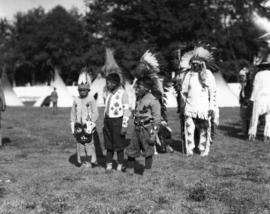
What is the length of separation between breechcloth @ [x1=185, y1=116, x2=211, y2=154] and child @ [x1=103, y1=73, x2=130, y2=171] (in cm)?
203

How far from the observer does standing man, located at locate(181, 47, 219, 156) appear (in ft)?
30.3

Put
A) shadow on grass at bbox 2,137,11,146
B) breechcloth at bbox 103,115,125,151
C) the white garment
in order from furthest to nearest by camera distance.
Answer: shadow on grass at bbox 2,137,11,146, the white garment, breechcloth at bbox 103,115,125,151

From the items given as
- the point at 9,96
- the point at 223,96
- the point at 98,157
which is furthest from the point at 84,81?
the point at 9,96

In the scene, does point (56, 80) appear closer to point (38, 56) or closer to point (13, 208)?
point (13, 208)

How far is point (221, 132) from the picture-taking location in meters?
14.6

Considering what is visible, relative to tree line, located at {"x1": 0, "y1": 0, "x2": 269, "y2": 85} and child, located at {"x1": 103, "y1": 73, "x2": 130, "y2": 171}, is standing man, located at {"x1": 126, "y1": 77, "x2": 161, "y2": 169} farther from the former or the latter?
tree line, located at {"x1": 0, "y1": 0, "x2": 269, "y2": 85}

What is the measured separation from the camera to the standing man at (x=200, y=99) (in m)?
9.23

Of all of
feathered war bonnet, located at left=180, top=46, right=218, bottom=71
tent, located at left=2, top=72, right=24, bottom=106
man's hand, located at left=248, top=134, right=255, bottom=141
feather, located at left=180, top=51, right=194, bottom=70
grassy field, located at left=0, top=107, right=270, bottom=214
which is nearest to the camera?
grassy field, located at left=0, top=107, right=270, bottom=214

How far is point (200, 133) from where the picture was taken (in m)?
9.63

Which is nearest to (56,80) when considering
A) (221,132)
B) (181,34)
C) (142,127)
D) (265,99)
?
(181,34)

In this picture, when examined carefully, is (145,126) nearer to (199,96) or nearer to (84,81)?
(84,81)

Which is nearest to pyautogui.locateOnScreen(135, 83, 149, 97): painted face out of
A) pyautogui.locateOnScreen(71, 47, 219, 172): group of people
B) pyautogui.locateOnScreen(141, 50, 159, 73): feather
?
pyautogui.locateOnScreen(71, 47, 219, 172): group of people

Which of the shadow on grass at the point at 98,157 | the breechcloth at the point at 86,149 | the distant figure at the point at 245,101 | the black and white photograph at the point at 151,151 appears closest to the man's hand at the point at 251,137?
the black and white photograph at the point at 151,151

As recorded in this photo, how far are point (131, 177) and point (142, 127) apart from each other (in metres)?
0.95
